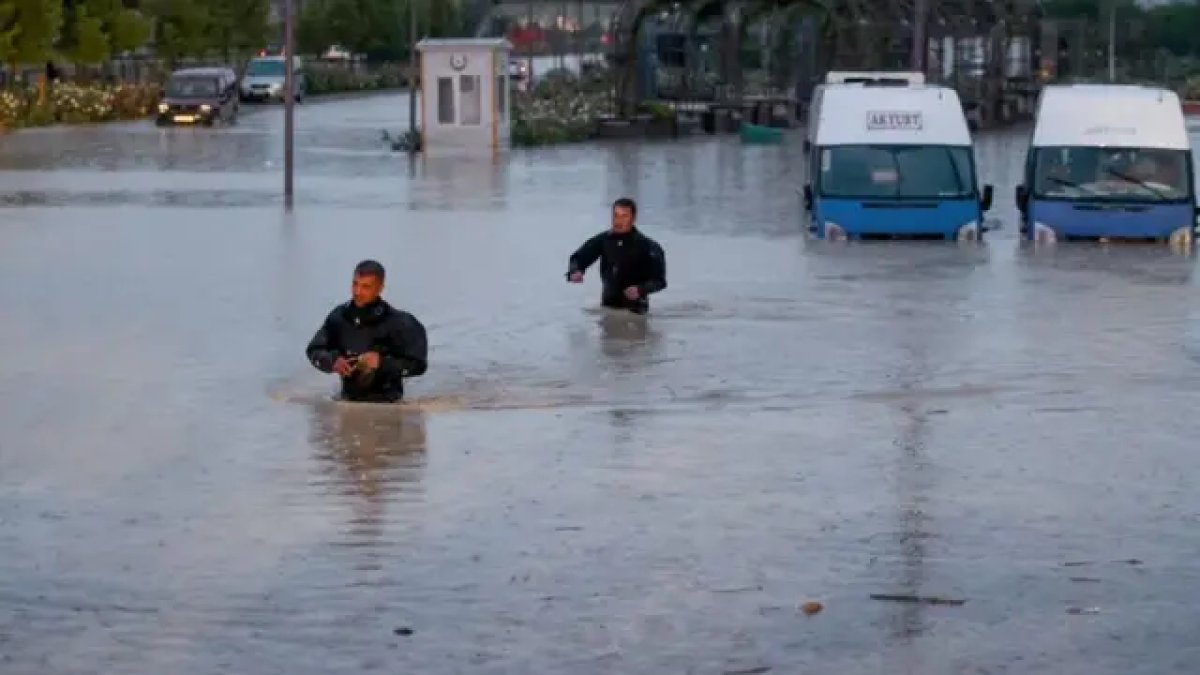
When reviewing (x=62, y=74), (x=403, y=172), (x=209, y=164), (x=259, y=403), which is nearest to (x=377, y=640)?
(x=259, y=403)

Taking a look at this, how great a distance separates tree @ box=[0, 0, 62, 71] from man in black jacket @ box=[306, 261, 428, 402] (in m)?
57.2

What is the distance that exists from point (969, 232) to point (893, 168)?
1542mm

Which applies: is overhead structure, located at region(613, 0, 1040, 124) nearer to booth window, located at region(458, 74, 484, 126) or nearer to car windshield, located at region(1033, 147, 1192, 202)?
booth window, located at region(458, 74, 484, 126)

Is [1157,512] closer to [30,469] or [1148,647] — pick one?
[1148,647]

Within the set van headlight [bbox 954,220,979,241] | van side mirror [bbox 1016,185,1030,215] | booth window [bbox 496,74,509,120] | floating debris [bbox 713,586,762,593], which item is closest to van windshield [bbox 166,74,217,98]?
booth window [bbox 496,74,509,120]

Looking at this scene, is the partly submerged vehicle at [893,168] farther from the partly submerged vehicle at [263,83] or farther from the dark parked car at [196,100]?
the partly submerged vehicle at [263,83]

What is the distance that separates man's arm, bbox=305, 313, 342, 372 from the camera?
49.7 feet

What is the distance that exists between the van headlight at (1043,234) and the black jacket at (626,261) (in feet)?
37.3

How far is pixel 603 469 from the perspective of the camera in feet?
44.0

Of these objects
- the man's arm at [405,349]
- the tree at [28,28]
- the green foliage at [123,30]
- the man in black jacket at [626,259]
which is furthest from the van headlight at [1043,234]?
the green foliage at [123,30]

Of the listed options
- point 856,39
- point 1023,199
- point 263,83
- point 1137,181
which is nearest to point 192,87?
point 856,39

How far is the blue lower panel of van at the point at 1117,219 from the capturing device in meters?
31.3

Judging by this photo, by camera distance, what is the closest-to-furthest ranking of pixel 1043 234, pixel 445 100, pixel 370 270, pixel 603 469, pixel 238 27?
pixel 603 469, pixel 370 270, pixel 1043 234, pixel 445 100, pixel 238 27

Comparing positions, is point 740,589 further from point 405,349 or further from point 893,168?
point 893,168
